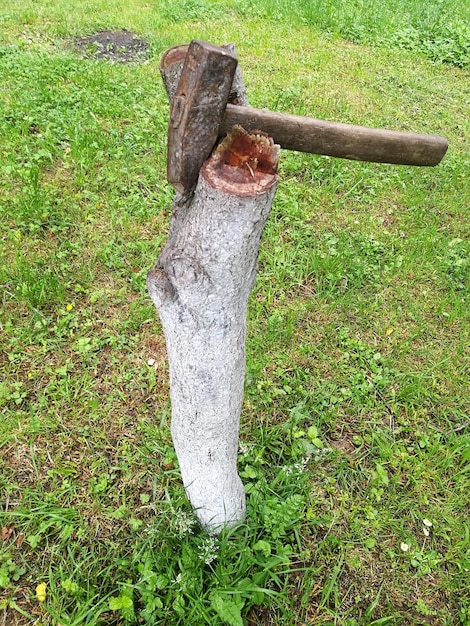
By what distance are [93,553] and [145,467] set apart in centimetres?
47

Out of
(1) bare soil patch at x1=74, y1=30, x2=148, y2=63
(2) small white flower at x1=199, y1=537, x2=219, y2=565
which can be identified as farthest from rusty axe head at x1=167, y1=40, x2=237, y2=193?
(1) bare soil patch at x1=74, y1=30, x2=148, y2=63

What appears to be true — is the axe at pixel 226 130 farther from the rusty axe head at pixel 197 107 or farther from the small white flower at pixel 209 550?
the small white flower at pixel 209 550

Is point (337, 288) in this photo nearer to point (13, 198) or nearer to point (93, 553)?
point (93, 553)

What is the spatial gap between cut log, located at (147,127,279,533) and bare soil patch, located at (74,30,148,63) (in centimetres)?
528

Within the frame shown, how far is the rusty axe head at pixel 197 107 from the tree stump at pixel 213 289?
5 centimetres

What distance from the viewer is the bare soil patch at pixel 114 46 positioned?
5.77 metres

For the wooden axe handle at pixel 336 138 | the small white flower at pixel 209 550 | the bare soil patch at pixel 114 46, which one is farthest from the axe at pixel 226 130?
the bare soil patch at pixel 114 46

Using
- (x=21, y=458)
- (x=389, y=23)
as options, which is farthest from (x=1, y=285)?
(x=389, y=23)

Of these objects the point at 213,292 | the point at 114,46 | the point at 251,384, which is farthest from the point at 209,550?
the point at 114,46

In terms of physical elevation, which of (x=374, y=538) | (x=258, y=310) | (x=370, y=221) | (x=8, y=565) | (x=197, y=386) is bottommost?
(x=8, y=565)

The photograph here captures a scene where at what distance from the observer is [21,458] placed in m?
2.45

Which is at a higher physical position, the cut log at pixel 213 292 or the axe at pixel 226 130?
the axe at pixel 226 130

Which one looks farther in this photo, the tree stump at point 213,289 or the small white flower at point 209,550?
the small white flower at point 209,550

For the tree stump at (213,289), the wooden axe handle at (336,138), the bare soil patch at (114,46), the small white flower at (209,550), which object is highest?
the wooden axe handle at (336,138)
